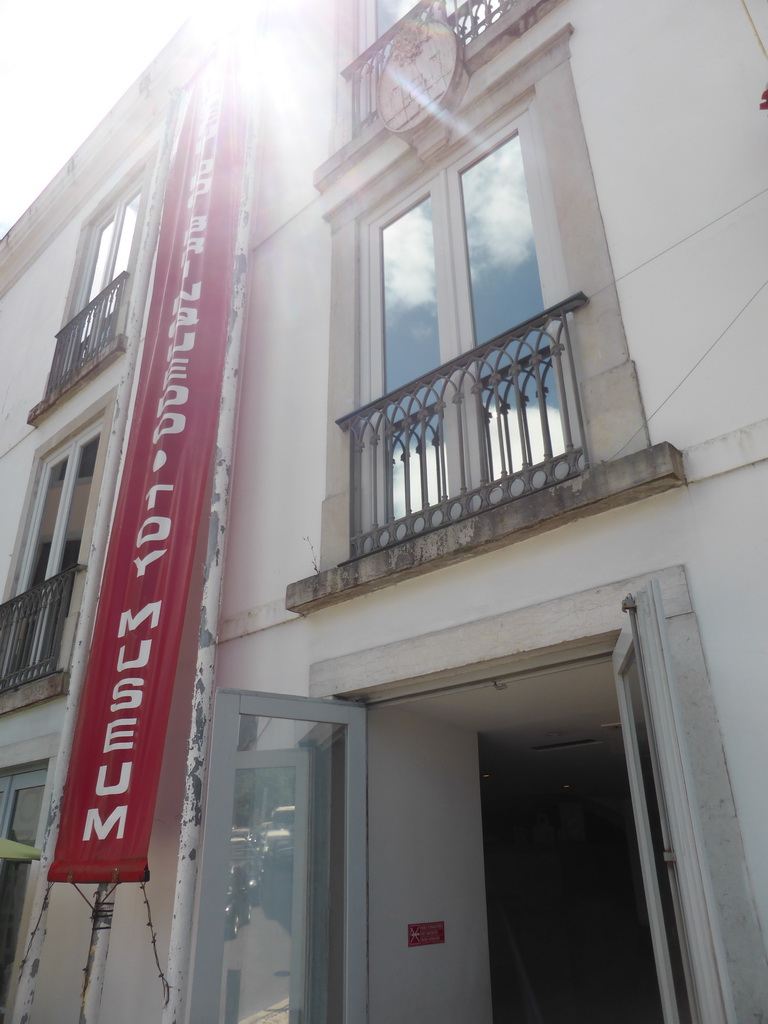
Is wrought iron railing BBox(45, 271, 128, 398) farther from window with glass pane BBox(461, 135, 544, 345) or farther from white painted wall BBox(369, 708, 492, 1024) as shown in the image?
white painted wall BBox(369, 708, 492, 1024)

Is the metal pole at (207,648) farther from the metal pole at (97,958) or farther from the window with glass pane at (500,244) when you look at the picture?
the window with glass pane at (500,244)

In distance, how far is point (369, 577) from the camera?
13.8 ft

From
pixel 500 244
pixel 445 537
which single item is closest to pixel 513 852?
pixel 445 537

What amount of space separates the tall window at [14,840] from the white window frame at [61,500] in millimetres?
1769

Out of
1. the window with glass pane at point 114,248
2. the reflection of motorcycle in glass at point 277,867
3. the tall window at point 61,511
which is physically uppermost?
the window with glass pane at point 114,248

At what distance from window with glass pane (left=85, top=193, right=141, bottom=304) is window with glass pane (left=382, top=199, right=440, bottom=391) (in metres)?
4.09

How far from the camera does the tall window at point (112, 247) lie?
858 centimetres

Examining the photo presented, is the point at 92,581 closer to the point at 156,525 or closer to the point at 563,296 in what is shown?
the point at 156,525

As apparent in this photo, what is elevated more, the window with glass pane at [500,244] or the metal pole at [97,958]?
the window with glass pane at [500,244]

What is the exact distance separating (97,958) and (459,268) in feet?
14.7

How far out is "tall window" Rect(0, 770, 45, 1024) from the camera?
5.97 meters

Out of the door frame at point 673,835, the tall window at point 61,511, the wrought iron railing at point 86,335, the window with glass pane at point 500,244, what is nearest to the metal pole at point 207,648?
the window with glass pane at point 500,244

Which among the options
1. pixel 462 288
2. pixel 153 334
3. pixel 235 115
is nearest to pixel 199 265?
pixel 153 334

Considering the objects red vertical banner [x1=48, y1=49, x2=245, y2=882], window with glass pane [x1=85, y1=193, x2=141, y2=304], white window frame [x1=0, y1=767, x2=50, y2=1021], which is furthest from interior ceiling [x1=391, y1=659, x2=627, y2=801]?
window with glass pane [x1=85, y1=193, x2=141, y2=304]
